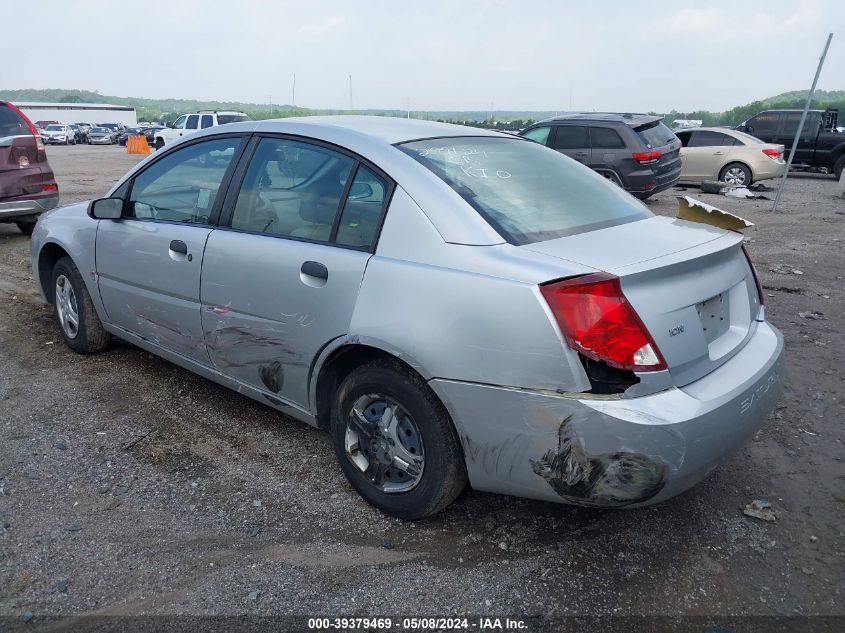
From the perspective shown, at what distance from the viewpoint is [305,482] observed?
3.36m

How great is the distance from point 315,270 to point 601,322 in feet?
4.25

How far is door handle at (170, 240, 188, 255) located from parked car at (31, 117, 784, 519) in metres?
0.01

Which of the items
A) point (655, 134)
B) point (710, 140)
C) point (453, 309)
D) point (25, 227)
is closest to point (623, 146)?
point (655, 134)

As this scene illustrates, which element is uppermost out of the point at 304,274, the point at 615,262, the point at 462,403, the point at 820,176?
the point at 615,262

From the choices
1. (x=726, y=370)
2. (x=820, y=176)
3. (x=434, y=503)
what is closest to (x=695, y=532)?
(x=726, y=370)

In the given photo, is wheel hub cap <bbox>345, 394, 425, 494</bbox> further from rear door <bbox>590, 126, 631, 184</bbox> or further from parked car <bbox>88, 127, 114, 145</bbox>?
parked car <bbox>88, 127, 114, 145</bbox>

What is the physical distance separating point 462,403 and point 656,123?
12.3m

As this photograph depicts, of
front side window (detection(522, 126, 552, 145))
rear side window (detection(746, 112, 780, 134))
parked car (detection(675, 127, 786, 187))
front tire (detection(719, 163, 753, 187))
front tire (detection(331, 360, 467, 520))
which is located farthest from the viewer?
rear side window (detection(746, 112, 780, 134))

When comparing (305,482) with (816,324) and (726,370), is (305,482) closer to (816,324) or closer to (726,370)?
(726,370)

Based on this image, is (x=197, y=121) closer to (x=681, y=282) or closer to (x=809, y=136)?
(x=809, y=136)

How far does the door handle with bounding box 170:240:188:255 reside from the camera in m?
3.67

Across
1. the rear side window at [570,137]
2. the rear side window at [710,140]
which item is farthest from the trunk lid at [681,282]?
the rear side window at [710,140]

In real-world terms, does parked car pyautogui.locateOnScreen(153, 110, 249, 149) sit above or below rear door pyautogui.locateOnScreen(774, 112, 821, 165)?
below

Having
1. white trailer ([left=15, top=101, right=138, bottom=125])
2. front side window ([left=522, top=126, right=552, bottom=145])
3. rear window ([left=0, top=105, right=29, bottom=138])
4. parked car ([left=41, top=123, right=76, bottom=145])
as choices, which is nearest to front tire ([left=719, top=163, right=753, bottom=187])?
front side window ([left=522, top=126, right=552, bottom=145])
